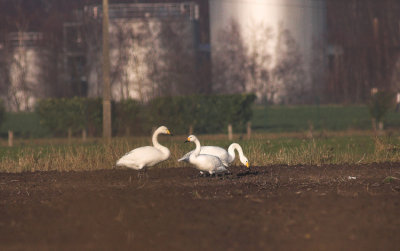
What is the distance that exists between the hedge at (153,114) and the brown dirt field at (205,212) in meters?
21.5

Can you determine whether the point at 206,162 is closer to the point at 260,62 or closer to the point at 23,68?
the point at 23,68

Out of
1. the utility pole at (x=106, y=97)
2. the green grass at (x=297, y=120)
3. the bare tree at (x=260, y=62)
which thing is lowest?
the green grass at (x=297, y=120)

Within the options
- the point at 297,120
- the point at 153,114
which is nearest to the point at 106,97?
the point at 153,114

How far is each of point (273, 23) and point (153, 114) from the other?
34465mm

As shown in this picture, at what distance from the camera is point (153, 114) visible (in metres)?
37.0

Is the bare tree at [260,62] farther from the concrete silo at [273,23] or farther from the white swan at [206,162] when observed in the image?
the white swan at [206,162]

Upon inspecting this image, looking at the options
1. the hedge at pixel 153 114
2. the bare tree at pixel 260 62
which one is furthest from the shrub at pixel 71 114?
the bare tree at pixel 260 62

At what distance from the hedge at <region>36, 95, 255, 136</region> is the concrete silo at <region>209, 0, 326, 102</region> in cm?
3097

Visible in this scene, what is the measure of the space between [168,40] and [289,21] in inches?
497

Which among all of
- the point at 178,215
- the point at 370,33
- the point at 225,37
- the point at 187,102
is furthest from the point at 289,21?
the point at 178,215

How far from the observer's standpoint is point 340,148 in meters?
23.1

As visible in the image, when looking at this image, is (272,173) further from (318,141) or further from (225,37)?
(225,37)

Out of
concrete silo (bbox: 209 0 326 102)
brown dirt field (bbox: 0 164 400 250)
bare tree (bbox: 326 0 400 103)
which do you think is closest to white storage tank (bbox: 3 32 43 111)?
concrete silo (bbox: 209 0 326 102)

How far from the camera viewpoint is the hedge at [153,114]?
121ft
